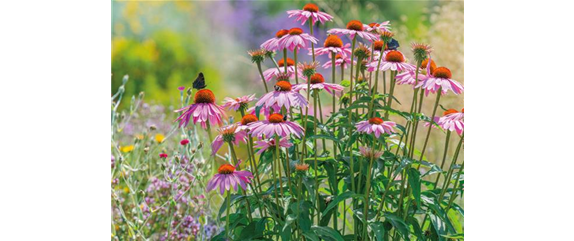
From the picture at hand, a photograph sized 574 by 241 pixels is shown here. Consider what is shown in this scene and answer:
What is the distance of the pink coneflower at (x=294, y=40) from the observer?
1854 millimetres

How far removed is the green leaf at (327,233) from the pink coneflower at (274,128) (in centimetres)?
31

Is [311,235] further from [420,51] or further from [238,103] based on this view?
[420,51]

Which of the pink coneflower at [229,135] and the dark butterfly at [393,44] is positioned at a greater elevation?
the dark butterfly at [393,44]

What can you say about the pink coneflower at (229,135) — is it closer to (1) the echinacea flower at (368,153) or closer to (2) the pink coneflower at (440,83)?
(1) the echinacea flower at (368,153)

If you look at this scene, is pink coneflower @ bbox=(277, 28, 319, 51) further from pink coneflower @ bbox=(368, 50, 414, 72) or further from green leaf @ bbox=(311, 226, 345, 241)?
green leaf @ bbox=(311, 226, 345, 241)

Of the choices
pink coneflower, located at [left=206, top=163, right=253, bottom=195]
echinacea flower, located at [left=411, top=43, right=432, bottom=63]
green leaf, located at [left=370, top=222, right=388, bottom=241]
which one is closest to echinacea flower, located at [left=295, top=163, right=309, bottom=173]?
pink coneflower, located at [left=206, top=163, right=253, bottom=195]

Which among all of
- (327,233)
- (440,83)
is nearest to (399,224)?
(327,233)

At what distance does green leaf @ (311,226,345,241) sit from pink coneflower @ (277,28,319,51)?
530mm

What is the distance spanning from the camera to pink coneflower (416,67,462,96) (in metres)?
1.80

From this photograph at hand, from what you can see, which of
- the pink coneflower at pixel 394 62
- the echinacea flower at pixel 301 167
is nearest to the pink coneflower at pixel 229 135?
the echinacea flower at pixel 301 167

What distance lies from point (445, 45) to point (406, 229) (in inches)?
109

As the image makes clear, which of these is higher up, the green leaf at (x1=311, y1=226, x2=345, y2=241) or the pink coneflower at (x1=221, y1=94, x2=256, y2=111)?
the pink coneflower at (x1=221, y1=94, x2=256, y2=111)

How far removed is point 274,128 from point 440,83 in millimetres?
495
